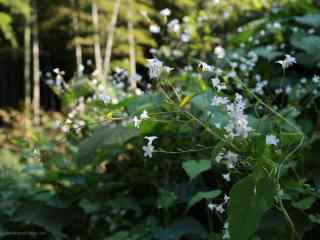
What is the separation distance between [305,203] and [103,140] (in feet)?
2.24

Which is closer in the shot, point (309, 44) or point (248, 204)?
point (248, 204)

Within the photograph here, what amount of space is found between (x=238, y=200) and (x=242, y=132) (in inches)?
5.0

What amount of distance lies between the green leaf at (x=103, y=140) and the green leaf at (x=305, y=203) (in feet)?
1.84

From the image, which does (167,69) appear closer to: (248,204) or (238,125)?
(238,125)

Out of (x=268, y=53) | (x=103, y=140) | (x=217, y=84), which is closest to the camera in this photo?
(x=217, y=84)

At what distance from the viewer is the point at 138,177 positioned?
1.79 meters

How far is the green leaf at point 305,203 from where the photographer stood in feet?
3.83

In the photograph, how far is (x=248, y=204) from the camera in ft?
3.09

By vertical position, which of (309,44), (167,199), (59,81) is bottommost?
(167,199)

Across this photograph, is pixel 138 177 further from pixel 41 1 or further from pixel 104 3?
pixel 41 1

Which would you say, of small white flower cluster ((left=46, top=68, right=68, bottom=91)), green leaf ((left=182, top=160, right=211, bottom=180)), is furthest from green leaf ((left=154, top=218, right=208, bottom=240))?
small white flower cluster ((left=46, top=68, right=68, bottom=91))

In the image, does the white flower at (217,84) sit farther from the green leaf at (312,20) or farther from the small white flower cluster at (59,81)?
the green leaf at (312,20)

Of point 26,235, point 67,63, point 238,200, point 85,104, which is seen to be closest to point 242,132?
point 238,200

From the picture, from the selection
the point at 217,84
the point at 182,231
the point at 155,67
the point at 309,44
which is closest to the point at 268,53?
the point at 309,44
